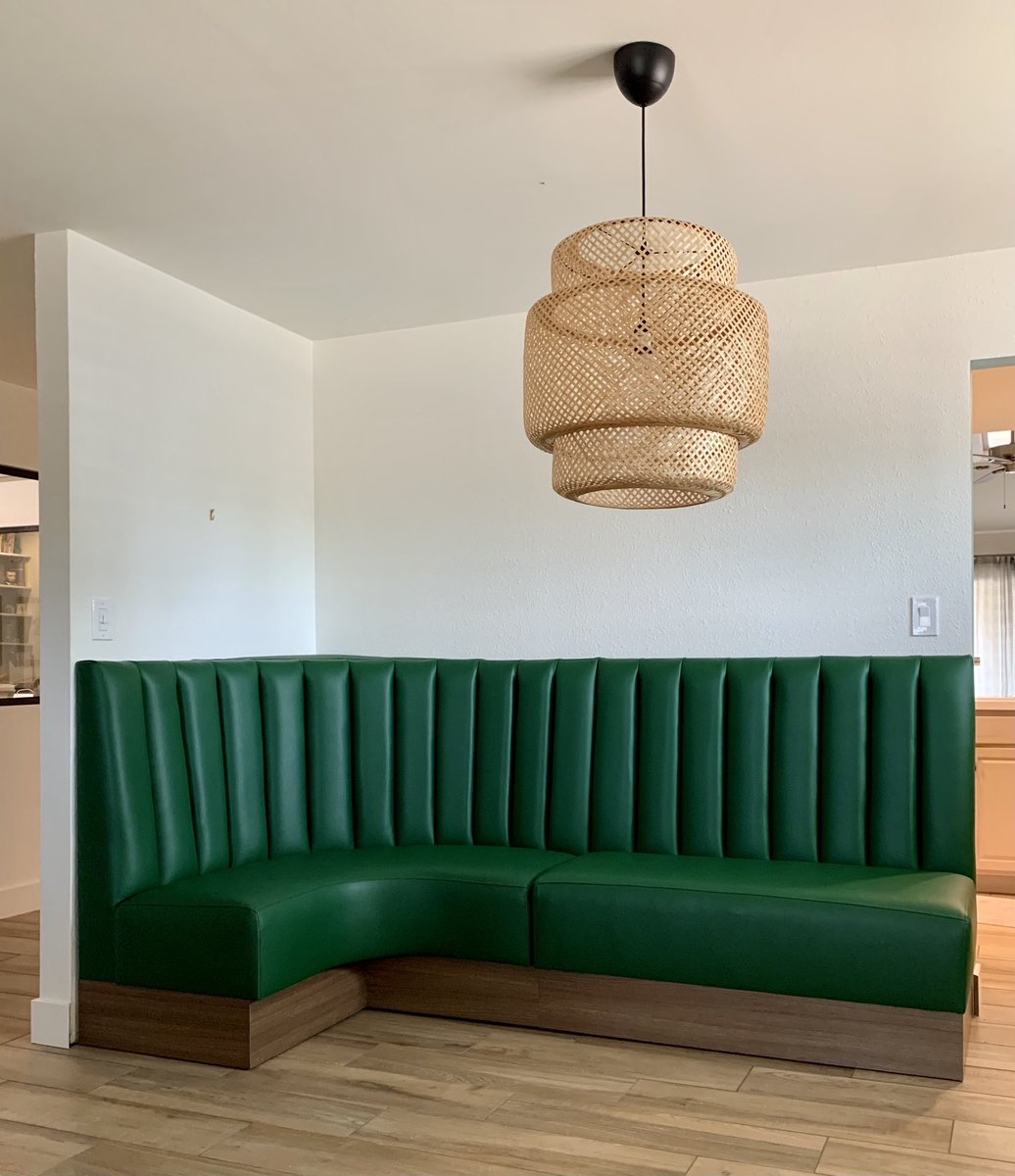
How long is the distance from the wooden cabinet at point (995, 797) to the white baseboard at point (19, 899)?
399 cm

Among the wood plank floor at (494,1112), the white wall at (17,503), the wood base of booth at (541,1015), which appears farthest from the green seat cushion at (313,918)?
the white wall at (17,503)

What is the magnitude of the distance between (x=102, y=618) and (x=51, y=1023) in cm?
113

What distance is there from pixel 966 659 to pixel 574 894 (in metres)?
1.33

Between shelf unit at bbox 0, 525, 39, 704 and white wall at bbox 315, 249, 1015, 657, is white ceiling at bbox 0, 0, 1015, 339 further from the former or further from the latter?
shelf unit at bbox 0, 525, 39, 704

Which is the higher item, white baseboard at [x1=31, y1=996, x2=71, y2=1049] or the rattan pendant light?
the rattan pendant light

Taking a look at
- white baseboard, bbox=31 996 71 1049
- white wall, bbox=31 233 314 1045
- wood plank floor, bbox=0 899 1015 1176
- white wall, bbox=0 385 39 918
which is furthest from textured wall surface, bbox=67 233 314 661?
wood plank floor, bbox=0 899 1015 1176

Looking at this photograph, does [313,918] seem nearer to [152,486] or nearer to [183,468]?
[152,486]

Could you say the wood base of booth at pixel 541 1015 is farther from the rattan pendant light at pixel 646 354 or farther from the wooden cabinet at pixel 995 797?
the wooden cabinet at pixel 995 797

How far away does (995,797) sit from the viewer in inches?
191

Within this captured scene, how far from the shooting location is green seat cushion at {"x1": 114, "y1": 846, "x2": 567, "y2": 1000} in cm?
284

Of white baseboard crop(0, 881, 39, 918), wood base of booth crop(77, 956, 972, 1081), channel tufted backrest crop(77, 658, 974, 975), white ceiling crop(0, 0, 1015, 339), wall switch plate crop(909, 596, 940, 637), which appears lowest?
white baseboard crop(0, 881, 39, 918)

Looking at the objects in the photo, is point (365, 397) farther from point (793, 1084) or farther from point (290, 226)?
point (793, 1084)

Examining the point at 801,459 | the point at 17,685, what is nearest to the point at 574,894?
the point at 801,459

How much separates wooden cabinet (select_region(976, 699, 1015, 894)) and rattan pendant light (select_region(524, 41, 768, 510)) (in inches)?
120
